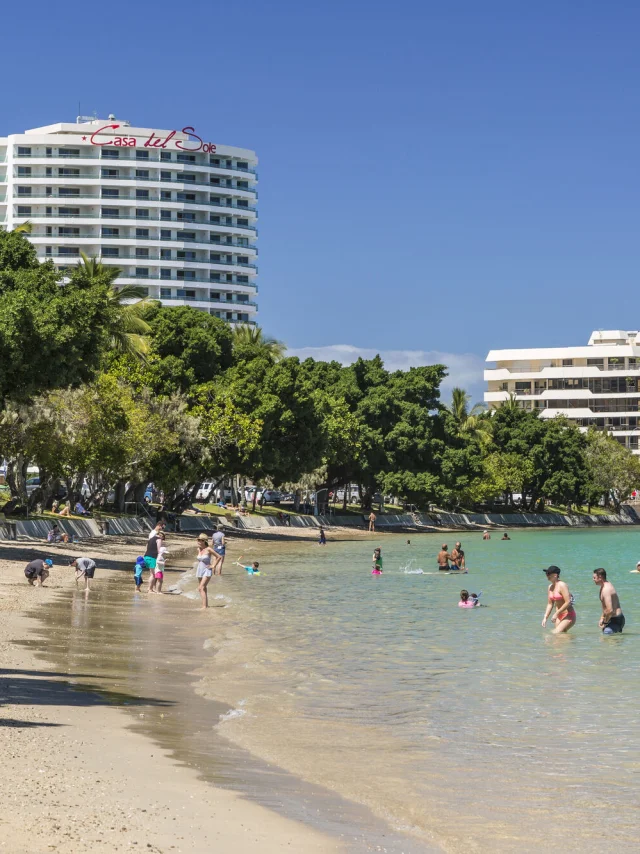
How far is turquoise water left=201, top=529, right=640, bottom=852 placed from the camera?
391 inches

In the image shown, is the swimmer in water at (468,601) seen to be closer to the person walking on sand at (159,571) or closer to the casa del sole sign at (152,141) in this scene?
the person walking on sand at (159,571)

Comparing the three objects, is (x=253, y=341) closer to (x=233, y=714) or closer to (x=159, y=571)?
(x=159, y=571)

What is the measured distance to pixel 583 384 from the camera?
156125mm

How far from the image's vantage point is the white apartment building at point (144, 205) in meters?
134

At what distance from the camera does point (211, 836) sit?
8.06 meters

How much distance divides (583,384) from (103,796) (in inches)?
6004

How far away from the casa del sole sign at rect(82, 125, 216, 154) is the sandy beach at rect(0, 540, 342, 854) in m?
129

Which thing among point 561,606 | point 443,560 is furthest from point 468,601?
point 443,560

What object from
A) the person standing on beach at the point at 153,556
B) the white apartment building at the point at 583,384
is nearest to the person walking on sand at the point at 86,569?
the person standing on beach at the point at 153,556

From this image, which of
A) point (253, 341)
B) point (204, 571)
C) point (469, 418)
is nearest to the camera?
point (204, 571)

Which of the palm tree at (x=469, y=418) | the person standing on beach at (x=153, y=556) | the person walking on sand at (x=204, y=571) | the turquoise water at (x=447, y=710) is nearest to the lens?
the turquoise water at (x=447, y=710)

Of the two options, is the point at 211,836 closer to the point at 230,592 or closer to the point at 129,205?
the point at 230,592

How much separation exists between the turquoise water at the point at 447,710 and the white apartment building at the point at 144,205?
108961mm

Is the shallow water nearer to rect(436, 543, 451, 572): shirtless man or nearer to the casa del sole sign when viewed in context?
rect(436, 543, 451, 572): shirtless man
